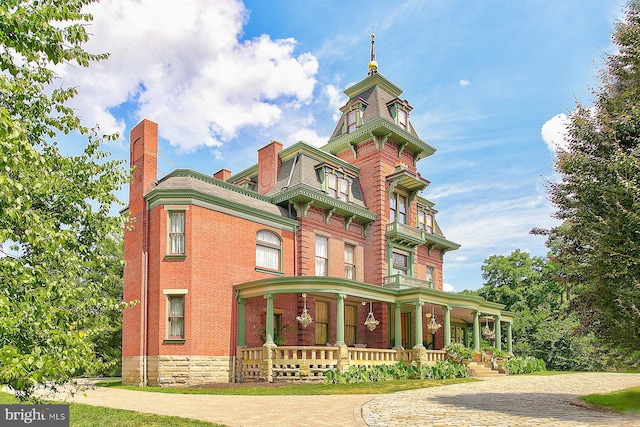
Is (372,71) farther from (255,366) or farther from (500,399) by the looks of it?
(500,399)

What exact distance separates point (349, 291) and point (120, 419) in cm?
1347

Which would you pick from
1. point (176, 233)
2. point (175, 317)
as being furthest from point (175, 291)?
point (176, 233)

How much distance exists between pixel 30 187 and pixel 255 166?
955 inches

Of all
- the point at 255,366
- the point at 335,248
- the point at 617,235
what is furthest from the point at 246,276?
the point at 617,235

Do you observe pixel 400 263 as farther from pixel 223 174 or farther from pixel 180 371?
pixel 180 371

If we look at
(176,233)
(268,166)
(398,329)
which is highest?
(268,166)

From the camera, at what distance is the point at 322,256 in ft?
92.2

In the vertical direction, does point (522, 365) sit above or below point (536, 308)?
below

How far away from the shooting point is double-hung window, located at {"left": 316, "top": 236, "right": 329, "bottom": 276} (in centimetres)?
2794

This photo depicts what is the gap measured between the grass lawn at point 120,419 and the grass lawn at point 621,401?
9412mm

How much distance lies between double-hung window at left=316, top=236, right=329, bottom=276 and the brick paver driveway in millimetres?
10636

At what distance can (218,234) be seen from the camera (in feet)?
77.2

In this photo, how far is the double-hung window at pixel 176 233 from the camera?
897 inches

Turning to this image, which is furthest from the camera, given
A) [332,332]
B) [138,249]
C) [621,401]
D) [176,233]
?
[332,332]
